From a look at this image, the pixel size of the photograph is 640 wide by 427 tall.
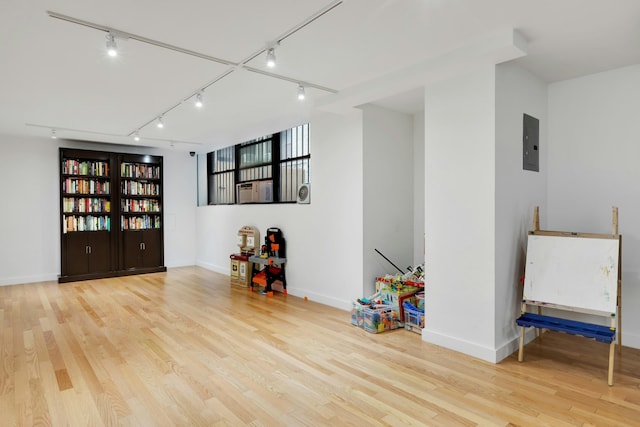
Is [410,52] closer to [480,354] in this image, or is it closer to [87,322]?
[480,354]

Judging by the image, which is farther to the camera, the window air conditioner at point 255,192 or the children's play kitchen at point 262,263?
the window air conditioner at point 255,192

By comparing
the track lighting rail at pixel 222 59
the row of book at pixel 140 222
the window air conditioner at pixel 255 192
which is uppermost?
the track lighting rail at pixel 222 59

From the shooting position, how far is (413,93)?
410 cm

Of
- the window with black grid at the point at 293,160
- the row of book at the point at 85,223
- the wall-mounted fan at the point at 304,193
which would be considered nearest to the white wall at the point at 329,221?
the wall-mounted fan at the point at 304,193

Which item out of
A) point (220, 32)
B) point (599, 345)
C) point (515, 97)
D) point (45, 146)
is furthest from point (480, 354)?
point (45, 146)

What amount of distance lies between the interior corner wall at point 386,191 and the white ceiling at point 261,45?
0.31m

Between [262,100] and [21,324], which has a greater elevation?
[262,100]

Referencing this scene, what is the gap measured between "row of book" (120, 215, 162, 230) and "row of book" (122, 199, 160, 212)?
0.15m

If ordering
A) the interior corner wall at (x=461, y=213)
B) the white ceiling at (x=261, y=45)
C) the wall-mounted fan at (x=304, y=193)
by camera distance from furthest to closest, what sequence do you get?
the wall-mounted fan at (x=304, y=193) → the interior corner wall at (x=461, y=213) → the white ceiling at (x=261, y=45)

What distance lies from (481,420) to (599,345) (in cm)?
210

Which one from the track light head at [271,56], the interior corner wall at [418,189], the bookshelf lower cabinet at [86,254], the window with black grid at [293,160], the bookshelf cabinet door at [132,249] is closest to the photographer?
the track light head at [271,56]

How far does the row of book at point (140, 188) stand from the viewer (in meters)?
7.48

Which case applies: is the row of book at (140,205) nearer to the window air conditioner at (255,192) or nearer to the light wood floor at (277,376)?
the window air conditioner at (255,192)

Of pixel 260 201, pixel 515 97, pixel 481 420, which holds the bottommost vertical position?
pixel 481 420
